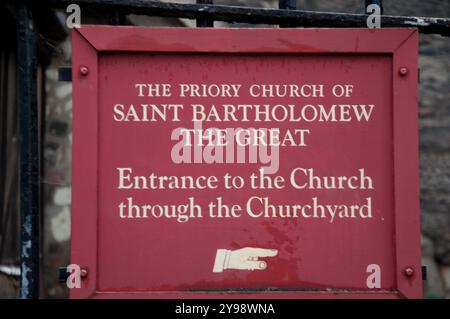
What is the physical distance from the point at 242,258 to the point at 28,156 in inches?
24.7

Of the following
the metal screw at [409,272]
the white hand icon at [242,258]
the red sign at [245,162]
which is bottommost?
the metal screw at [409,272]

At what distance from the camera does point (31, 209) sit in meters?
1.60

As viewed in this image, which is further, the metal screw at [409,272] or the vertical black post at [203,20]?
the vertical black post at [203,20]

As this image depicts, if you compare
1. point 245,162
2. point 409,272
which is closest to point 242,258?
point 245,162

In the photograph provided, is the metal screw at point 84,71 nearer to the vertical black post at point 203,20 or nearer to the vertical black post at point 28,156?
the vertical black post at point 28,156

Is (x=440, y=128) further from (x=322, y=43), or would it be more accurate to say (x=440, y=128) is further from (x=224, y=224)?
(x=224, y=224)

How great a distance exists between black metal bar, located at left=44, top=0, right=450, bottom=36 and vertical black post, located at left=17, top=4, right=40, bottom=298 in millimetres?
106

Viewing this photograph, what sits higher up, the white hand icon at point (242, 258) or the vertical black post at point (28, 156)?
the vertical black post at point (28, 156)

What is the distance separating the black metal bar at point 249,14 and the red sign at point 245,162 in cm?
10

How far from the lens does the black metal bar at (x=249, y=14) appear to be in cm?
165

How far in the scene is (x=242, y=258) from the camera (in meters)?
1.55

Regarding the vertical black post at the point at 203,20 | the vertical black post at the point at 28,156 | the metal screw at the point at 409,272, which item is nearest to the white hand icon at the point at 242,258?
the metal screw at the point at 409,272

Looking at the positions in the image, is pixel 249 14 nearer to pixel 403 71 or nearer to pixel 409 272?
pixel 403 71

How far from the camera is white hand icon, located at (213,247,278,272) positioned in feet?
5.10
